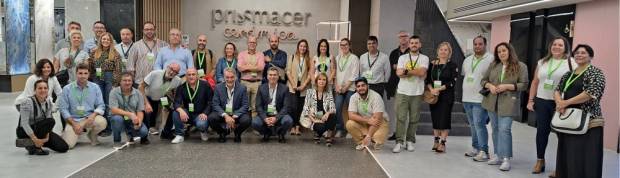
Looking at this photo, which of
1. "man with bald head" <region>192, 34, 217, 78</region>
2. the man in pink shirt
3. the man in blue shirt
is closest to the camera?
the man in blue shirt

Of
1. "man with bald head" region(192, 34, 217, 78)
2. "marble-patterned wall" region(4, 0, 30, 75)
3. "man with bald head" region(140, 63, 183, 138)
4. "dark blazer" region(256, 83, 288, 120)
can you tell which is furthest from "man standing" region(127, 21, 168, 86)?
"marble-patterned wall" region(4, 0, 30, 75)

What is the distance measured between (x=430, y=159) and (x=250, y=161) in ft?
6.04

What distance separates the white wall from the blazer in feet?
24.0

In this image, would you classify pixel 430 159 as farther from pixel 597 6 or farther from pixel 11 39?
pixel 11 39

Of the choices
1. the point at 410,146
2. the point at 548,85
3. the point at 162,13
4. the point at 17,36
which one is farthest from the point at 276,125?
the point at 17,36

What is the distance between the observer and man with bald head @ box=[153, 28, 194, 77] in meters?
5.86

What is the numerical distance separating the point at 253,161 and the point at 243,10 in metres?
7.39

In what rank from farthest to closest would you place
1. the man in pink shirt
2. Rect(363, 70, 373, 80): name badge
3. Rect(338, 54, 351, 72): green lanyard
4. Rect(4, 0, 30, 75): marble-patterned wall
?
Rect(4, 0, 30, 75): marble-patterned wall
the man in pink shirt
Rect(338, 54, 351, 72): green lanyard
Rect(363, 70, 373, 80): name badge

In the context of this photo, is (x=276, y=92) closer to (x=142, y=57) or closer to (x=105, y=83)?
(x=142, y=57)

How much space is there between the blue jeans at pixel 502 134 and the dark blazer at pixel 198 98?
3.09m

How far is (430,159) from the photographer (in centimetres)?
516

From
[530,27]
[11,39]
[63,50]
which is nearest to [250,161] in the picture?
[63,50]

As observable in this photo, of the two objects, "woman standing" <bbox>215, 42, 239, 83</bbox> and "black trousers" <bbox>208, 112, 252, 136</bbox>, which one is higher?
"woman standing" <bbox>215, 42, 239, 83</bbox>

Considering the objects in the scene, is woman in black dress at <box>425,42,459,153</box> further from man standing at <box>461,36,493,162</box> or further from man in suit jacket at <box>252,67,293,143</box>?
man in suit jacket at <box>252,67,293,143</box>
